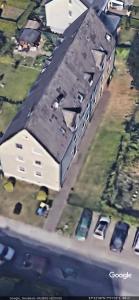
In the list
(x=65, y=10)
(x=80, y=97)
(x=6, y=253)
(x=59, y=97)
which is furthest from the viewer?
(x=65, y=10)

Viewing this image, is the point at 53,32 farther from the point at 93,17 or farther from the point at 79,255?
the point at 79,255

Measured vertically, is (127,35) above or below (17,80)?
above

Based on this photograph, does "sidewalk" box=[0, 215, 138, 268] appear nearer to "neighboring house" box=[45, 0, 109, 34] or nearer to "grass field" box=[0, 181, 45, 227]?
"grass field" box=[0, 181, 45, 227]

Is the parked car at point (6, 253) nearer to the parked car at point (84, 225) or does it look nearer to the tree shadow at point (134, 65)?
the parked car at point (84, 225)

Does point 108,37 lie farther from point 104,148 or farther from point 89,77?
point 104,148

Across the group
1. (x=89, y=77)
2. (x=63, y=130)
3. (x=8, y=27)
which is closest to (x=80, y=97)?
(x=89, y=77)

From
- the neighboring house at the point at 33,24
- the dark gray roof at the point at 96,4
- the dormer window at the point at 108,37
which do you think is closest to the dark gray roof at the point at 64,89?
the dormer window at the point at 108,37
